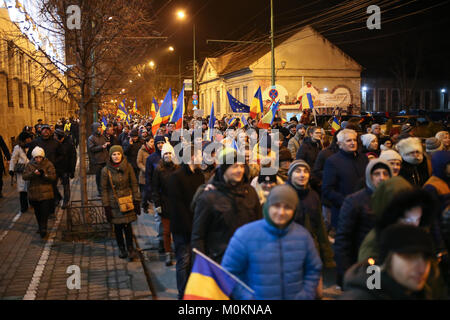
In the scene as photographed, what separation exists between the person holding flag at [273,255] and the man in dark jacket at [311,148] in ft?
17.8

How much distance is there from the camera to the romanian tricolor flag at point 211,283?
324 cm

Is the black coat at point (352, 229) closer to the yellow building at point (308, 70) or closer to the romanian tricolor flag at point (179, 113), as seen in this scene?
the romanian tricolor flag at point (179, 113)

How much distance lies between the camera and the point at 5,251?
8227mm

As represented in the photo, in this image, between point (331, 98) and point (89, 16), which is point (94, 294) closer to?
point (89, 16)

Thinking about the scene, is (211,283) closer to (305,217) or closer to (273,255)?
(273,255)

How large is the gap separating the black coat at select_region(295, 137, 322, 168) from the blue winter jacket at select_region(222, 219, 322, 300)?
17.8 ft

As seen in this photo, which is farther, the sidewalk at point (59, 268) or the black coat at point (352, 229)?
the sidewalk at point (59, 268)

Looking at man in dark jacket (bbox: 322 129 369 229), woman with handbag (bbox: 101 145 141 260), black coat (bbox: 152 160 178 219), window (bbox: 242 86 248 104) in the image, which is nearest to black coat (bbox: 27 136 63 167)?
woman with handbag (bbox: 101 145 141 260)

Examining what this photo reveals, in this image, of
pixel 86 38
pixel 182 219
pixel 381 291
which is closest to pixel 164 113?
pixel 86 38

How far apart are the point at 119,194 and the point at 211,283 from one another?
4.59 m

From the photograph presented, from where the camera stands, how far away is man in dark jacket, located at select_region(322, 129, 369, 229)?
237 inches

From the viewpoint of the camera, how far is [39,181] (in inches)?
361

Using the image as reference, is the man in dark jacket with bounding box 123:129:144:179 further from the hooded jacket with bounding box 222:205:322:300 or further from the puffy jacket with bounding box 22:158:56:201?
the hooded jacket with bounding box 222:205:322:300

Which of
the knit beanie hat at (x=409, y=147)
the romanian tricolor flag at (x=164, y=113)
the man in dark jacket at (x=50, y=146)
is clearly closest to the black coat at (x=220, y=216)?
the knit beanie hat at (x=409, y=147)
